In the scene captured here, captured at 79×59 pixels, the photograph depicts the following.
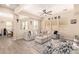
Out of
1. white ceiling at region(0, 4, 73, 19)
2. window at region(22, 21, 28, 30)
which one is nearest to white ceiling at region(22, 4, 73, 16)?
white ceiling at region(0, 4, 73, 19)

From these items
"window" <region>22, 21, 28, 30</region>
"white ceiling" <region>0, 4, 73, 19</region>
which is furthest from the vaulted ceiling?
"window" <region>22, 21, 28, 30</region>

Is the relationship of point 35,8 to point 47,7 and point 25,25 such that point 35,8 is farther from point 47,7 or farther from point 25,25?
point 25,25

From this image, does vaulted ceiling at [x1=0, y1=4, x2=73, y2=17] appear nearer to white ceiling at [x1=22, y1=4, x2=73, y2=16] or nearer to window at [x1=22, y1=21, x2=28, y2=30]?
white ceiling at [x1=22, y1=4, x2=73, y2=16]

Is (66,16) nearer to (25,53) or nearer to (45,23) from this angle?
(45,23)

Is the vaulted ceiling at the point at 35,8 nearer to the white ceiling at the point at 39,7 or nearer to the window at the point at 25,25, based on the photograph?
the white ceiling at the point at 39,7

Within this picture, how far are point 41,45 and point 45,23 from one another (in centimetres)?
45

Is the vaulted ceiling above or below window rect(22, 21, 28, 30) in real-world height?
above

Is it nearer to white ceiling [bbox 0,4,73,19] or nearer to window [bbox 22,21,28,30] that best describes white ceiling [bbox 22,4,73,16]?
white ceiling [bbox 0,4,73,19]

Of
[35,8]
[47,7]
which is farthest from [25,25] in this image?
[47,7]

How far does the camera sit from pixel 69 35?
2.13m

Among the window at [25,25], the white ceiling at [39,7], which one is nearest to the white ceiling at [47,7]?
the white ceiling at [39,7]

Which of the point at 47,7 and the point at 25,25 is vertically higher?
the point at 47,7

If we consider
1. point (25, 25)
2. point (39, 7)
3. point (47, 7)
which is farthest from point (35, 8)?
point (25, 25)
